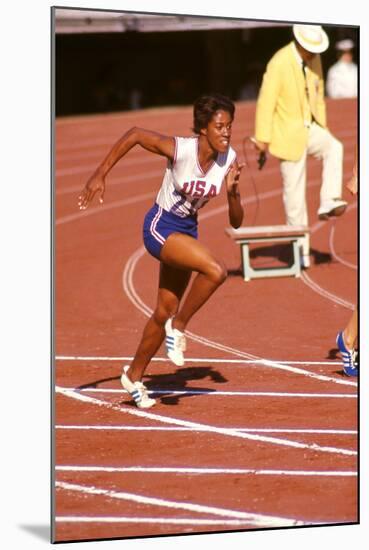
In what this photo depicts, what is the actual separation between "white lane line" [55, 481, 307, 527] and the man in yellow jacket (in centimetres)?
409

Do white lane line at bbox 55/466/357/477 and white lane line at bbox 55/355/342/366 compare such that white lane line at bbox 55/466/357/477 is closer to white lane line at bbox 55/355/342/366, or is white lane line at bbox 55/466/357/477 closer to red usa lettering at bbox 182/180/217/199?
red usa lettering at bbox 182/180/217/199

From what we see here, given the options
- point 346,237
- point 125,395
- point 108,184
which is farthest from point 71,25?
point 108,184

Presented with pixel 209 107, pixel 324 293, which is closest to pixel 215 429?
pixel 209 107

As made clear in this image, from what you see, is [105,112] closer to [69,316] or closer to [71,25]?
[69,316]

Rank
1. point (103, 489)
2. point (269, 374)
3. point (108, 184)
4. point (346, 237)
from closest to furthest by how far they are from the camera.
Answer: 1. point (103, 489)
2. point (269, 374)
3. point (346, 237)
4. point (108, 184)

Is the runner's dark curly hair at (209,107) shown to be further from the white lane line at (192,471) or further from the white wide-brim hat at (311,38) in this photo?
the white wide-brim hat at (311,38)

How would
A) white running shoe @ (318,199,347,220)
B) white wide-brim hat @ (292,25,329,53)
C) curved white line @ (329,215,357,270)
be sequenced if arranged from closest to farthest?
white wide-brim hat @ (292,25,329,53), white running shoe @ (318,199,347,220), curved white line @ (329,215,357,270)

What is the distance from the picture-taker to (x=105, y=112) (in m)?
24.7

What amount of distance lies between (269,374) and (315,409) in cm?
75

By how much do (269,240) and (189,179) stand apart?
371 cm

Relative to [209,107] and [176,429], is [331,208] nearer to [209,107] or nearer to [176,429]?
[176,429]

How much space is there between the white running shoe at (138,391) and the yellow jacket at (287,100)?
3.36 meters

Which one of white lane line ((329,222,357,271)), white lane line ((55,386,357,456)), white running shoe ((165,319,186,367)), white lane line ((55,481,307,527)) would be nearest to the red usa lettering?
white running shoe ((165,319,186,367))

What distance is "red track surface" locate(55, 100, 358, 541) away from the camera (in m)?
8.74
